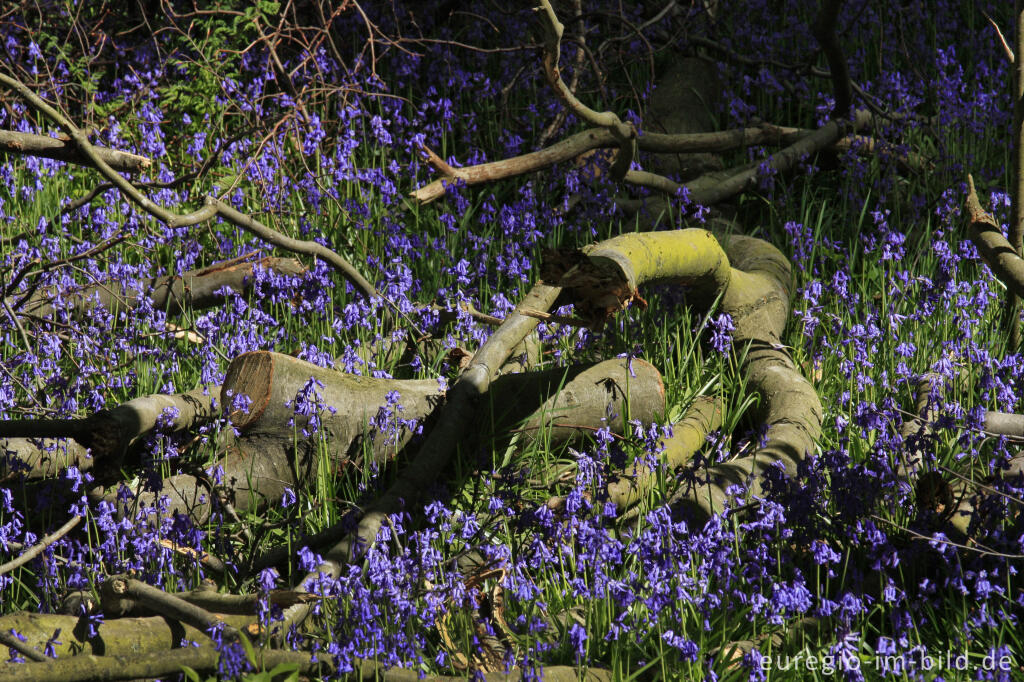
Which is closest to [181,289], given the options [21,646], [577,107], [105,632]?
[577,107]

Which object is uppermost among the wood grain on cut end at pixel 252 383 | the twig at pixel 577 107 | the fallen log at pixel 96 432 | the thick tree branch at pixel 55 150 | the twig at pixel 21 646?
the twig at pixel 577 107

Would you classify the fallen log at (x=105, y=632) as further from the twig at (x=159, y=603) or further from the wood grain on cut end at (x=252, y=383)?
the wood grain on cut end at (x=252, y=383)

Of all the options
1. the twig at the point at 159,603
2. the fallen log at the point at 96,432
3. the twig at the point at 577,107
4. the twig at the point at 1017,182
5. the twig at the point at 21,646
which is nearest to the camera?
the twig at the point at 21,646

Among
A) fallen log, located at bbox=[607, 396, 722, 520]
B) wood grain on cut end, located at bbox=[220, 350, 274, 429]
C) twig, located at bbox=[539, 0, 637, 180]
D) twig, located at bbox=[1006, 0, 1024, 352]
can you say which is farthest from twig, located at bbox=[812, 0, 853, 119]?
wood grain on cut end, located at bbox=[220, 350, 274, 429]

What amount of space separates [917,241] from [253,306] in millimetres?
3278

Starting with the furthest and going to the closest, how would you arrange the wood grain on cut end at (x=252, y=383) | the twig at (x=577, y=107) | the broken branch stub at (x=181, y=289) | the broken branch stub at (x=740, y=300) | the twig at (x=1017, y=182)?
1. the broken branch stub at (x=181, y=289)
2. the twig at (x=1017, y=182)
3. the twig at (x=577, y=107)
4. the wood grain on cut end at (x=252, y=383)
5. the broken branch stub at (x=740, y=300)

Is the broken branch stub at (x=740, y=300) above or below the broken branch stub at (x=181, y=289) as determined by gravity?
below

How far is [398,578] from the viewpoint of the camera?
240 cm

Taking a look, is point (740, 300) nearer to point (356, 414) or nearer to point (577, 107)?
point (577, 107)

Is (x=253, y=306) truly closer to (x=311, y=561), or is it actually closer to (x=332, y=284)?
(x=332, y=284)

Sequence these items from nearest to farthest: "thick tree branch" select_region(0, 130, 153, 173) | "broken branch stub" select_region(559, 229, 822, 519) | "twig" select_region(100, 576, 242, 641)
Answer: "twig" select_region(100, 576, 242, 641) → "thick tree branch" select_region(0, 130, 153, 173) → "broken branch stub" select_region(559, 229, 822, 519)

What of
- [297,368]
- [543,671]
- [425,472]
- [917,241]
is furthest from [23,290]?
[917,241]

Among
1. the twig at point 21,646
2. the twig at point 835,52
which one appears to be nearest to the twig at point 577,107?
the twig at point 835,52

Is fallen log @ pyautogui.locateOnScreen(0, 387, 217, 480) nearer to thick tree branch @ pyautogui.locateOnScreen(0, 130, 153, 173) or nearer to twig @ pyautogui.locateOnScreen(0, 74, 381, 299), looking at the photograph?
twig @ pyautogui.locateOnScreen(0, 74, 381, 299)
